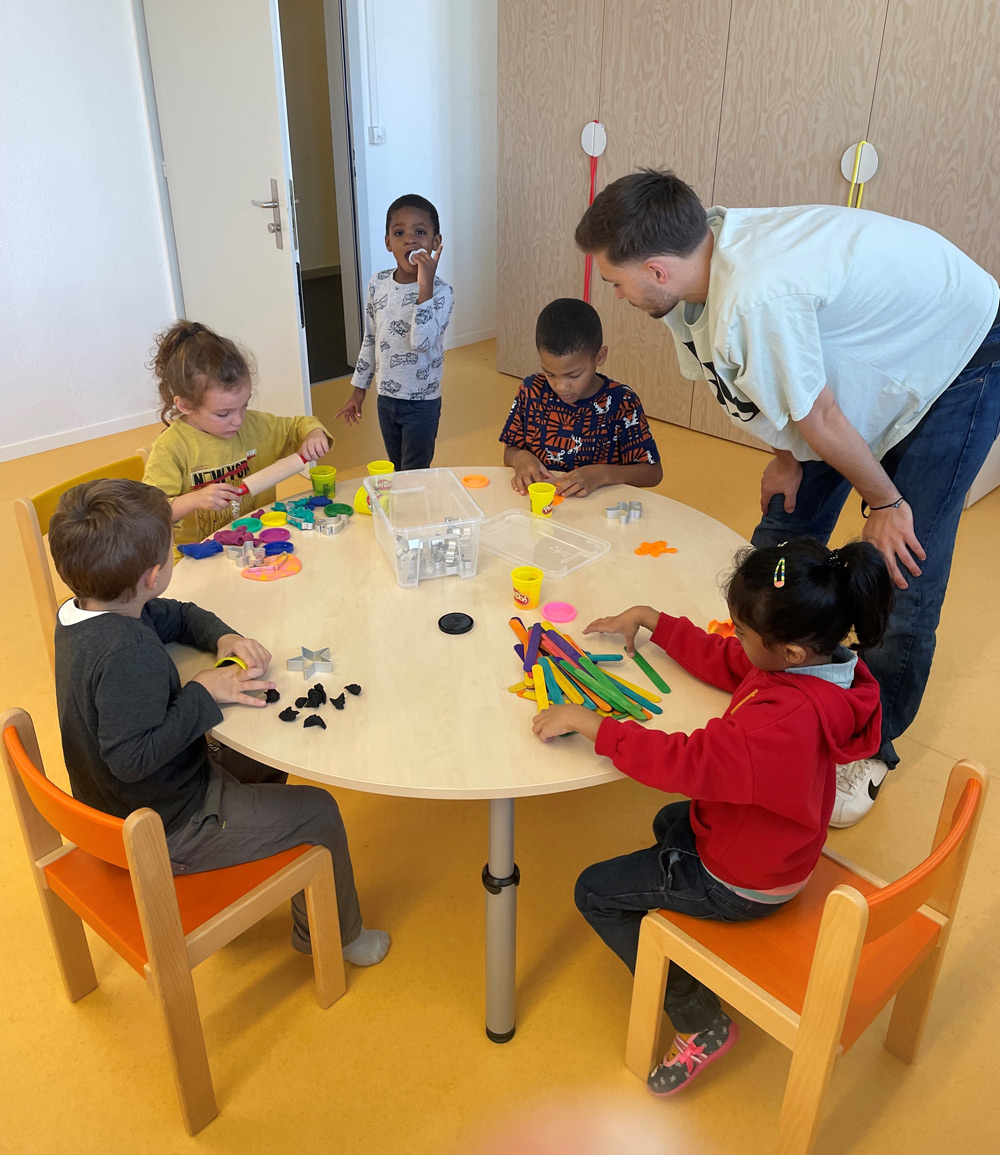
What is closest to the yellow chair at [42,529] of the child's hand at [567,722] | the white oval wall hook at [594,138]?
the child's hand at [567,722]

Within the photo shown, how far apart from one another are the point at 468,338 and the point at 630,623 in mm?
4736

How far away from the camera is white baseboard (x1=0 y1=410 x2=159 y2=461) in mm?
4145


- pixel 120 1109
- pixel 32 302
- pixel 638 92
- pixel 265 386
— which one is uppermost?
pixel 638 92

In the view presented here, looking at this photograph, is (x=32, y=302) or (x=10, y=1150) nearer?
(x=10, y=1150)

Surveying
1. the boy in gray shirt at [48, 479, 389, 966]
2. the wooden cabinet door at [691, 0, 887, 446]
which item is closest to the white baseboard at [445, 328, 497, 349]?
the wooden cabinet door at [691, 0, 887, 446]

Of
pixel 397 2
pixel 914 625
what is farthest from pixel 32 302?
pixel 914 625

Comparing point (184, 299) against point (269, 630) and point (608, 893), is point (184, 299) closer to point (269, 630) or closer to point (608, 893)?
point (269, 630)

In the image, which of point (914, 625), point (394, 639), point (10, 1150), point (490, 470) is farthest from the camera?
point (490, 470)

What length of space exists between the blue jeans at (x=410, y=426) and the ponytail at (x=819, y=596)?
6.95ft

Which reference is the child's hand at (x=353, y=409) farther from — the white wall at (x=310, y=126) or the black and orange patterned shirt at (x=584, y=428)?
the white wall at (x=310, y=126)

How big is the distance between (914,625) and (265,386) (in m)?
2.87

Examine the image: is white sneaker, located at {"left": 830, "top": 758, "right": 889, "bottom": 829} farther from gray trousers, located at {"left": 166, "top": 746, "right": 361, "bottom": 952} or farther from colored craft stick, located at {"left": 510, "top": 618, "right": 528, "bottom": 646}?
gray trousers, located at {"left": 166, "top": 746, "right": 361, "bottom": 952}

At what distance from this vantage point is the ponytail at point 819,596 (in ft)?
4.00

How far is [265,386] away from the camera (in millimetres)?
3930
